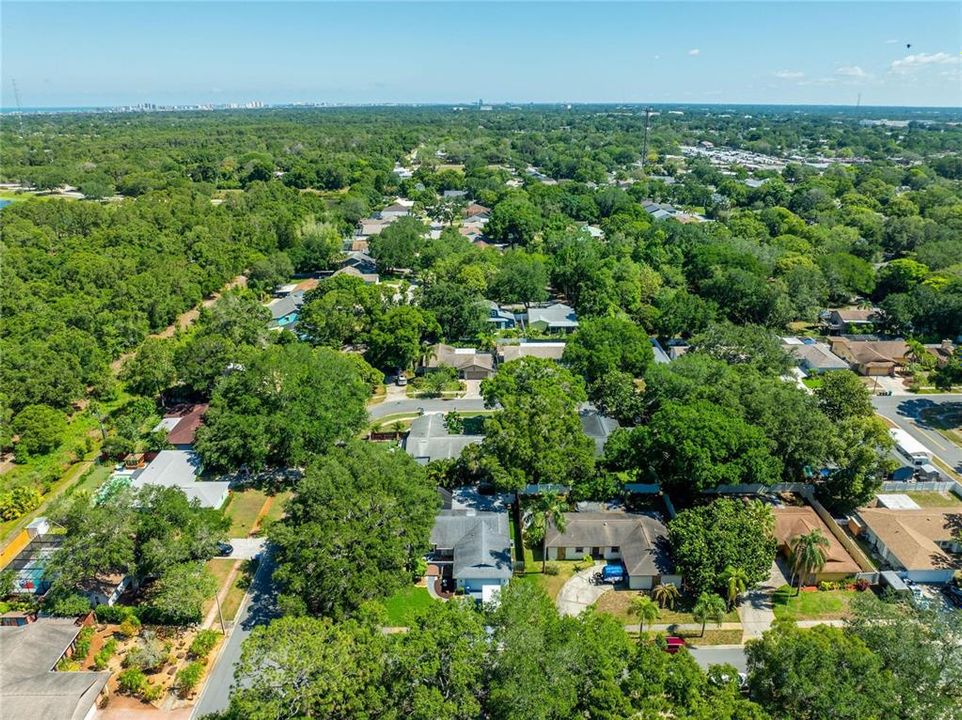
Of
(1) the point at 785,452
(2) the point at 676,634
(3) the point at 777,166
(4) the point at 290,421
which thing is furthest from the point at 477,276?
(3) the point at 777,166

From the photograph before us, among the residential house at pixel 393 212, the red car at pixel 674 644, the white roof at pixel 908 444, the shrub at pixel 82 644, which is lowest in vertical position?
the red car at pixel 674 644

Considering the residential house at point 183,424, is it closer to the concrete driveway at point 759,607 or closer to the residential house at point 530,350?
the residential house at point 530,350

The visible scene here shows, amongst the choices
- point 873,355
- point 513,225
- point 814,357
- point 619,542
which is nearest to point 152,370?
point 619,542

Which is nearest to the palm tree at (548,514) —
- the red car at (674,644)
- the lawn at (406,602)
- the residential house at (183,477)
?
the lawn at (406,602)

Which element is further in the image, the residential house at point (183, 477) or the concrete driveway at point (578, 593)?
the residential house at point (183, 477)

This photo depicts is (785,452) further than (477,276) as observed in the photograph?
No

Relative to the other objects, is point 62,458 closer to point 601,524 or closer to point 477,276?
point 601,524
